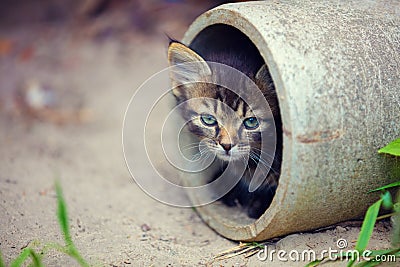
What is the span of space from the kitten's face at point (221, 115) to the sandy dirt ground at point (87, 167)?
0.48 meters

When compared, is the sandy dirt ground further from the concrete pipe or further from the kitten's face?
the kitten's face

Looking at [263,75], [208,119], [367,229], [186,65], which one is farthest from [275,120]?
[367,229]

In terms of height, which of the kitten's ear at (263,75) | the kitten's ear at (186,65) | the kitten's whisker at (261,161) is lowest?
the kitten's whisker at (261,161)

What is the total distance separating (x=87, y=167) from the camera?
11.7 ft

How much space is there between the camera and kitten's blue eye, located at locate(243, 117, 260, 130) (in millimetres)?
2531

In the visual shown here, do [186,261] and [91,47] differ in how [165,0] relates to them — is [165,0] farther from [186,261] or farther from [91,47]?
[186,261]

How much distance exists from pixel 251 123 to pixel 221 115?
0.49 feet

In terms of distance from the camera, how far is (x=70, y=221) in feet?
8.63

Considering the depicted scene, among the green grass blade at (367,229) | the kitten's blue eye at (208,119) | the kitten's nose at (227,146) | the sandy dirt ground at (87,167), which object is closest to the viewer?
the green grass blade at (367,229)

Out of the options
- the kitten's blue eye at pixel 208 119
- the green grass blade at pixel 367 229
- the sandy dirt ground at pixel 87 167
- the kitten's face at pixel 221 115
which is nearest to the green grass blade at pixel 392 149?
the green grass blade at pixel 367 229

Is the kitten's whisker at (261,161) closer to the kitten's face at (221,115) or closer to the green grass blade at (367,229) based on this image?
the kitten's face at (221,115)

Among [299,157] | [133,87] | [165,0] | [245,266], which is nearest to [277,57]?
[299,157]

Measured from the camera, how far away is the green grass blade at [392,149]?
6.73ft

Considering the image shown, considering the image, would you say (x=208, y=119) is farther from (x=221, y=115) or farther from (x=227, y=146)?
(x=227, y=146)
